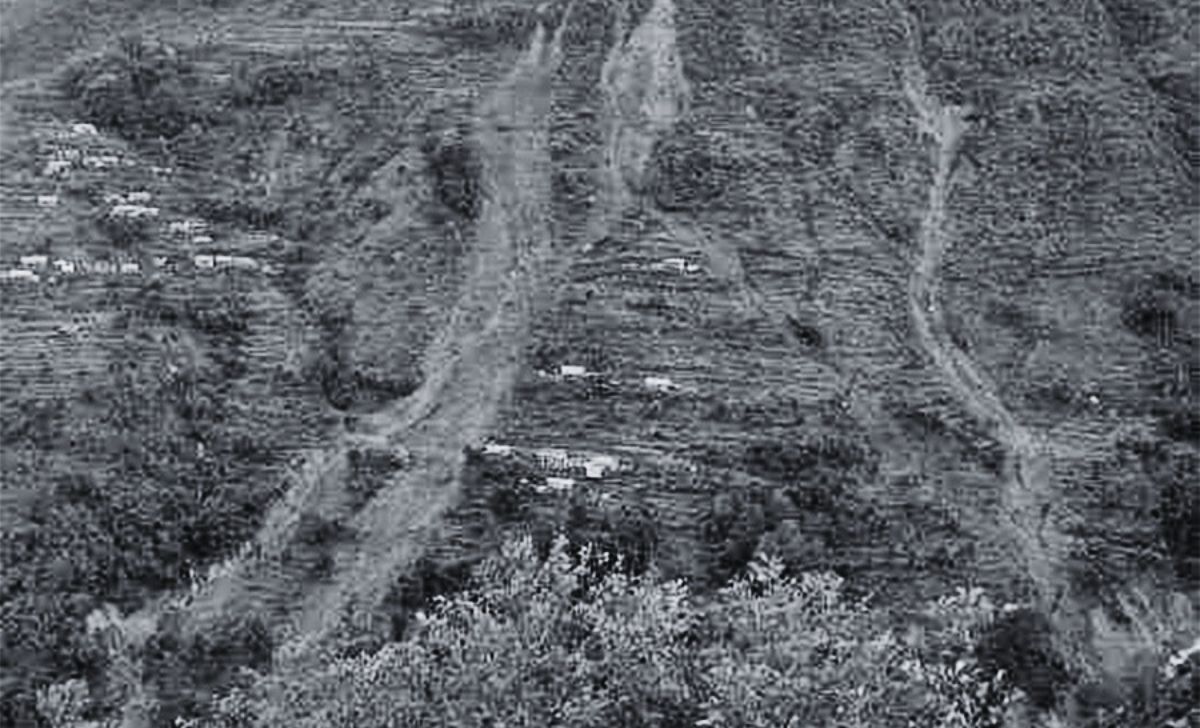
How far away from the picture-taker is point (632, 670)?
66.3ft

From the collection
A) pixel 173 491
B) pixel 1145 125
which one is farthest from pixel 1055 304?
pixel 173 491

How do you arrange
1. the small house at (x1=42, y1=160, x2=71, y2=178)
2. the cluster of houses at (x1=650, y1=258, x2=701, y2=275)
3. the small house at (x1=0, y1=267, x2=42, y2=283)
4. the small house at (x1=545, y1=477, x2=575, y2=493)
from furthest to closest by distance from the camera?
1. the small house at (x1=42, y1=160, x2=71, y2=178)
2. the cluster of houses at (x1=650, y1=258, x2=701, y2=275)
3. the small house at (x1=0, y1=267, x2=42, y2=283)
4. the small house at (x1=545, y1=477, x2=575, y2=493)

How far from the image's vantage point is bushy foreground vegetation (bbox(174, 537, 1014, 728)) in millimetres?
19250

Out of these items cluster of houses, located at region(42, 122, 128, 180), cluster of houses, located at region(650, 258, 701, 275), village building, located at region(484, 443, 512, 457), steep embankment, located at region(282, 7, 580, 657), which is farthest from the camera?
cluster of houses, located at region(42, 122, 128, 180)

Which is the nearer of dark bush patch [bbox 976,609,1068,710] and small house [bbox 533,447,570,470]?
dark bush patch [bbox 976,609,1068,710]

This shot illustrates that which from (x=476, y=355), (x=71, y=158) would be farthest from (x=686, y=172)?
(x=71, y=158)

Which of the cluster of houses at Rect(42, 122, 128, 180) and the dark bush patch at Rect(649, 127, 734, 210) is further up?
the cluster of houses at Rect(42, 122, 128, 180)

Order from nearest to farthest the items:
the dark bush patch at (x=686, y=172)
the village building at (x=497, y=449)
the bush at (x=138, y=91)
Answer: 1. the village building at (x=497, y=449)
2. the dark bush patch at (x=686, y=172)
3. the bush at (x=138, y=91)

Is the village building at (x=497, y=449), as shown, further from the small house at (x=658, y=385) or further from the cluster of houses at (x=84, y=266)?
the cluster of houses at (x=84, y=266)

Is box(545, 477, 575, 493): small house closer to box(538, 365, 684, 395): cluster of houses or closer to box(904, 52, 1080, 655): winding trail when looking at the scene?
box(538, 365, 684, 395): cluster of houses

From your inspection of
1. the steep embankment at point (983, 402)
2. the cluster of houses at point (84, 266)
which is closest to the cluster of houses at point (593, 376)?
the steep embankment at point (983, 402)

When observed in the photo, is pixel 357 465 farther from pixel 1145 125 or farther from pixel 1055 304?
pixel 1145 125

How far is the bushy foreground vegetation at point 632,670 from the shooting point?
1925 cm

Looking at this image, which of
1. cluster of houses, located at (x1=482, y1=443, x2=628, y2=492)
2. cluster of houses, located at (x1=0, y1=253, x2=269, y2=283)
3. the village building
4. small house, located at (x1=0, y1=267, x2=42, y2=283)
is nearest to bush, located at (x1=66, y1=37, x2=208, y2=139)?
cluster of houses, located at (x1=0, y1=253, x2=269, y2=283)
